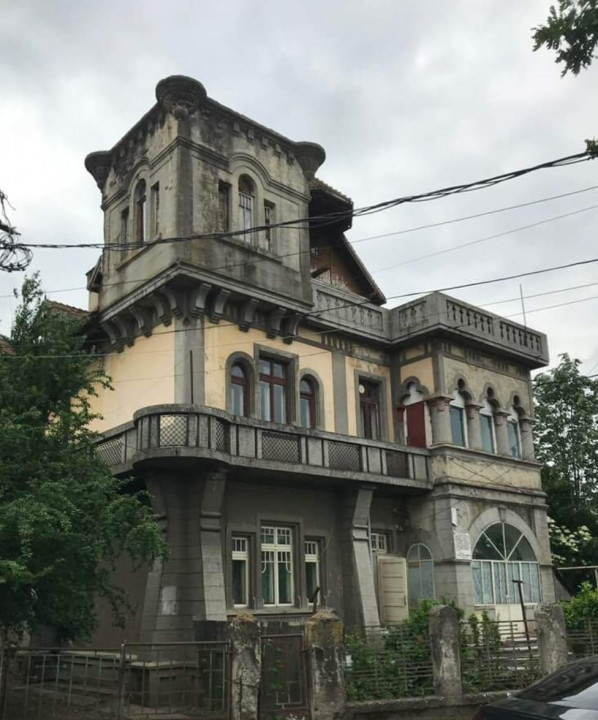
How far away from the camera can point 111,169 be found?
23.1 meters

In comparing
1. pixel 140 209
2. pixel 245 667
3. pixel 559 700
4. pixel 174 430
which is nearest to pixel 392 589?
pixel 174 430

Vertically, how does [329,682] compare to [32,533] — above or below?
below

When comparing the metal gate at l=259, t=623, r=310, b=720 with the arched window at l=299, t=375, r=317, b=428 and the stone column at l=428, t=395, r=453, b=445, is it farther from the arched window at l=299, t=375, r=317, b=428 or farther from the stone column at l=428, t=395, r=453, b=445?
the stone column at l=428, t=395, r=453, b=445

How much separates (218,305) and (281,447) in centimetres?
376

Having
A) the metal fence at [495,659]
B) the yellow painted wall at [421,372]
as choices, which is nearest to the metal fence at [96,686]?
the metal fence at [495,659]

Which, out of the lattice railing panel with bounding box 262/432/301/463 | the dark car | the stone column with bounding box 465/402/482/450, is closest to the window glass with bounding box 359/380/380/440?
the stone column with bounding box 465/402/482/450

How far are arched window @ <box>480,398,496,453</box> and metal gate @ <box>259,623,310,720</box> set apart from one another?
13.1 metres

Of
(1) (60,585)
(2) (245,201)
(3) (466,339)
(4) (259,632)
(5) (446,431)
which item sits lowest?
(4) (259,632)

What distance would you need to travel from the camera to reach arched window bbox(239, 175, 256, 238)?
68.7ft

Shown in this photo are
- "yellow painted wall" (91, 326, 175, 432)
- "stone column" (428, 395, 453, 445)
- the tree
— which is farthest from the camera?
"stone column" (428, 395, 453, 445)

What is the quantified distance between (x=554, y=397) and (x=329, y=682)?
89.2 feet

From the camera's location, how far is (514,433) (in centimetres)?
2509

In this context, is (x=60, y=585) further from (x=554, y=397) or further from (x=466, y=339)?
(x=554, y=397)

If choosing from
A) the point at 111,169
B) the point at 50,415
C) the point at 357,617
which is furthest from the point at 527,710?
the point at 111,169
